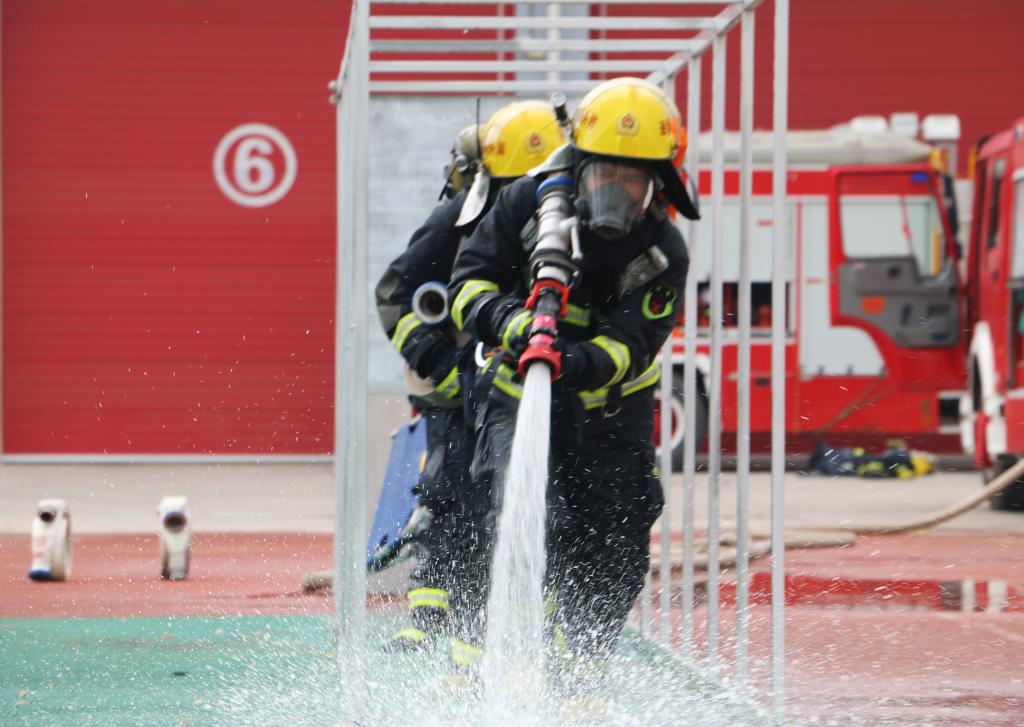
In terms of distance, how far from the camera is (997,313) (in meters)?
13.3

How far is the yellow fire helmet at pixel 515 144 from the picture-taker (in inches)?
Result: 219

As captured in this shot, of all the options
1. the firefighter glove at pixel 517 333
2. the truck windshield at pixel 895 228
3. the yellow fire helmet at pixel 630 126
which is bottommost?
the firefighter glove at pixel 517 333

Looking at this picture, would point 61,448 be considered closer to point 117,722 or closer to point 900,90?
point 900,90

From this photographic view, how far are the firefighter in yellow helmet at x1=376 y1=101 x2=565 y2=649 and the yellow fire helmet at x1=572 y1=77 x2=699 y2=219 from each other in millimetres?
815

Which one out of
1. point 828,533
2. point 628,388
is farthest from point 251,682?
point 828,533

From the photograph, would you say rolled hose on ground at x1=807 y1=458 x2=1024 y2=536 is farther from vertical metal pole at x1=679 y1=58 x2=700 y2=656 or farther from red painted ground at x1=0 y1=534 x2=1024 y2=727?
vertical metal pole at x1=679 y1=58 x2=700 y2=656

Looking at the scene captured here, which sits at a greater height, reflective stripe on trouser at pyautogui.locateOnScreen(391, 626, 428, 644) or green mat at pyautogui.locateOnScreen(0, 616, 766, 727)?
reflective stripe on trouser at pyautogui.locateOnScreen(391, 626, 428, 644)

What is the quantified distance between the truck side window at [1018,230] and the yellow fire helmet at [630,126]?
8303 millimetres

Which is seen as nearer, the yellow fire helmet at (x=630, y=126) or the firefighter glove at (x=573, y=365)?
the firefighter glove at (x=573, y=365)

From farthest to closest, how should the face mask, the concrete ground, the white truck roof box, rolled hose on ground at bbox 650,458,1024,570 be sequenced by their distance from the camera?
the white truck roof box
the concrete ground
rolled hose on ground at bbox 650,458,1024,570
the face mask

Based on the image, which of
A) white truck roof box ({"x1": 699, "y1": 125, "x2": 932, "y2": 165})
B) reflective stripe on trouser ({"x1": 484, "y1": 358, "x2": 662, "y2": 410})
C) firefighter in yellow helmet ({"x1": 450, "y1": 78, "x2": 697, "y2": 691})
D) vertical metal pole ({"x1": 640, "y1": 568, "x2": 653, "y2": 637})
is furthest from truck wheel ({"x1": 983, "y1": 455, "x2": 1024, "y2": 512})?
reflective stripe on trouser ({"x1": 484, "y1": 358, "x2": 662, "y2": 410})

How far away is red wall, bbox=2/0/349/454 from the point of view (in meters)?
15.8

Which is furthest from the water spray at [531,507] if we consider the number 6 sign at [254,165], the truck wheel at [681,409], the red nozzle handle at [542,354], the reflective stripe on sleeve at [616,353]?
the number 6 sign at [254,165]

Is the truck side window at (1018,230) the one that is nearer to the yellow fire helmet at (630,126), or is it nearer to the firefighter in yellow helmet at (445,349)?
the firefighter in yellow helmet at (445,349)
